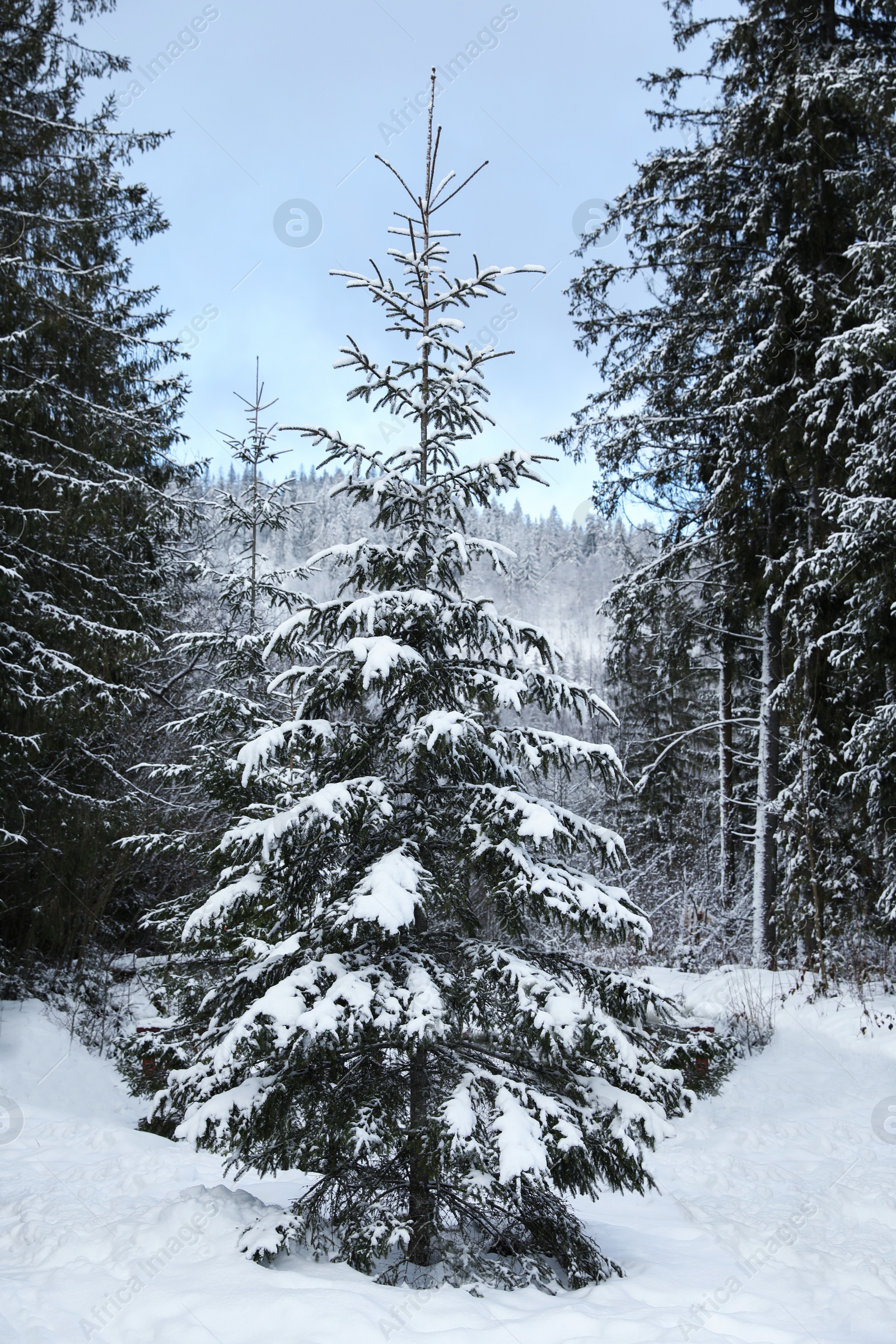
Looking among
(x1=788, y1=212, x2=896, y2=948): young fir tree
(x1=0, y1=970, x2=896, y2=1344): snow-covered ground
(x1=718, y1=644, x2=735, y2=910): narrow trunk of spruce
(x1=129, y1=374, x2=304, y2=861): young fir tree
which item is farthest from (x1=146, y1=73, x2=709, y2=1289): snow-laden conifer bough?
(x1=718, y1=644, x2=735, y2=910): narrow trunk of spruce

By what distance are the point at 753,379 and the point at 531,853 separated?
8.76 meters

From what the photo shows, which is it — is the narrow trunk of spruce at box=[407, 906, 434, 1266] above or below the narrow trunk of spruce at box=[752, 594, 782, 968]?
below

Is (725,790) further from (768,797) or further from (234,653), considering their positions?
(234,653)

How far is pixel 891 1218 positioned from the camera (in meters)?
5.38

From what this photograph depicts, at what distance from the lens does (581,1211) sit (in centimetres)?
595

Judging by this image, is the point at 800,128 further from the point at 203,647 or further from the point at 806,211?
the point at 203,647

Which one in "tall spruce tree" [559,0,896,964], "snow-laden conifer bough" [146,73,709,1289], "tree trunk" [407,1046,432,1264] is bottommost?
"tree trunk" [407,1046,432,1264]

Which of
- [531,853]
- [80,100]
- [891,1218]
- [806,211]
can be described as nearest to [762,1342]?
[531,853]

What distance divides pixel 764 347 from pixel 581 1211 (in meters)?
10.2

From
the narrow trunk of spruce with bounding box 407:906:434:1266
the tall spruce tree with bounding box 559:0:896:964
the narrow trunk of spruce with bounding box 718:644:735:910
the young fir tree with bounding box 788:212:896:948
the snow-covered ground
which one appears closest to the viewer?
the snow-covered ground

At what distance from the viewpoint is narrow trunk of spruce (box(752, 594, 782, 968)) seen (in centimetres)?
1065

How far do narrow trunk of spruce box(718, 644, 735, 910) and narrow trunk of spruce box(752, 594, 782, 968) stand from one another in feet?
3.46

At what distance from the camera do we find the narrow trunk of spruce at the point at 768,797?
10648mm

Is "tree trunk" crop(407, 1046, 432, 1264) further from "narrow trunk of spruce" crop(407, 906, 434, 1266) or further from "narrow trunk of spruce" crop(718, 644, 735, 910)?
"narrow trunk of spruce" crop(718, 644, 735, 910)
